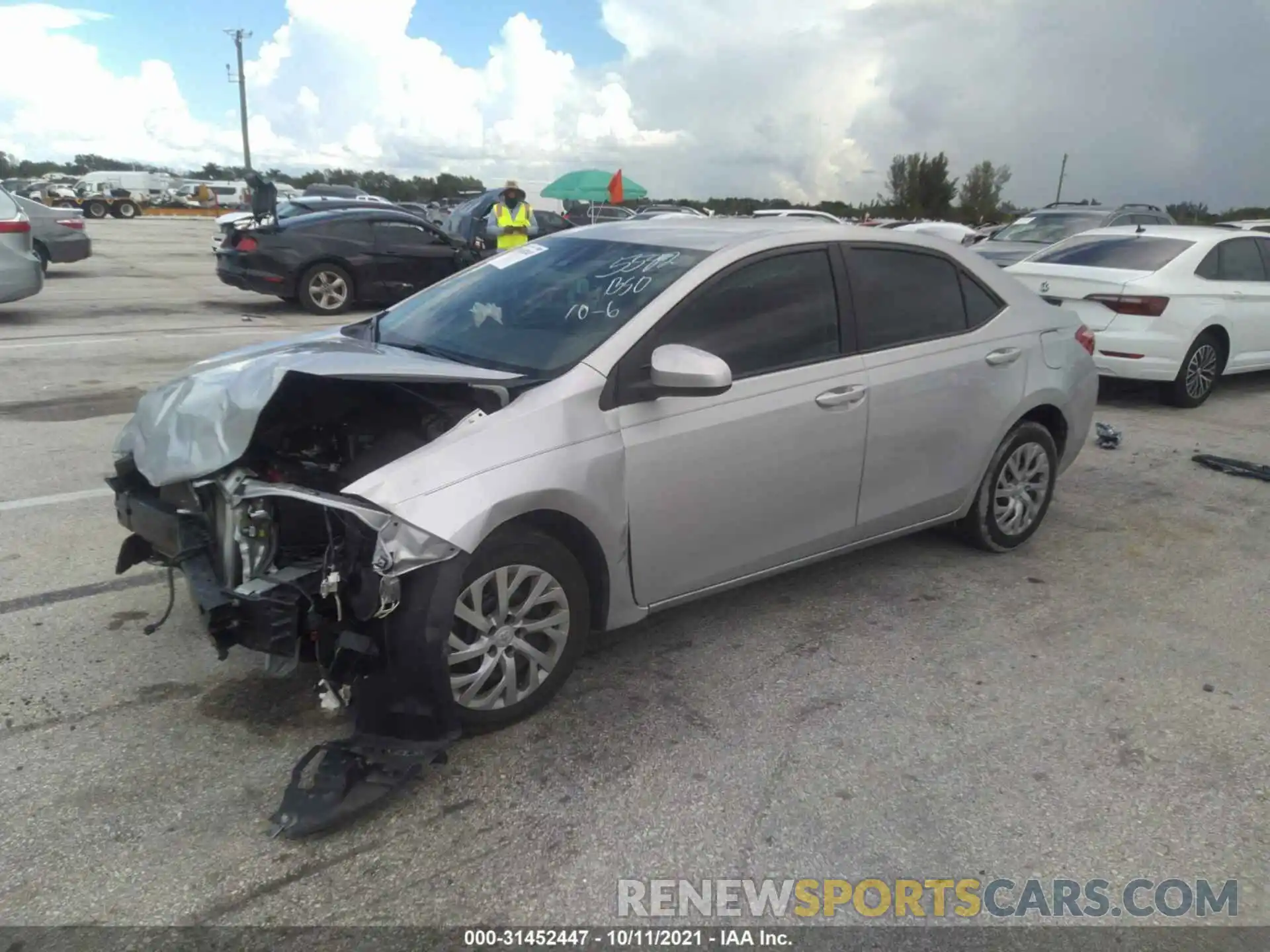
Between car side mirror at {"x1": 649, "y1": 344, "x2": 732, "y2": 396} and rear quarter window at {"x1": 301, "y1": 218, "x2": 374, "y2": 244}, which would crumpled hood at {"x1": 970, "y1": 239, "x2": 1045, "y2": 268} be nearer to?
rear quarter window at {"x1": 301, "y1": 218, "x2": 374, "y2": 244}

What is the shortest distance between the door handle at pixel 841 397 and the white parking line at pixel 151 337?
7.33 m

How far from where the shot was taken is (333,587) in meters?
2.89

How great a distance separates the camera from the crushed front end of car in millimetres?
2877

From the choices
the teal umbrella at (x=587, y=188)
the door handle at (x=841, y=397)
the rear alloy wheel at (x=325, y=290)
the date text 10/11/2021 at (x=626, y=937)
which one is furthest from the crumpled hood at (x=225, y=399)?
the teal umbrella at (x=587, y=188)

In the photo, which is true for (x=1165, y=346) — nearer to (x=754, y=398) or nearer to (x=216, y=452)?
(x=754, y=398)

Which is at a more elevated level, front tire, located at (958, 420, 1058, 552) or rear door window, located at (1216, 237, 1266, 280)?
rear door window, located at (1216, 237, 1266, 280)

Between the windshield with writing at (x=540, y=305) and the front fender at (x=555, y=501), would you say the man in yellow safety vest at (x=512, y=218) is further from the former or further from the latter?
the front fender at (x=555, y=501)

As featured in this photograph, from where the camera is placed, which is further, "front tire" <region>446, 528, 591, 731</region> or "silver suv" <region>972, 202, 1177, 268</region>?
"silver suv" <region>972, 202, 1177, 268</region>

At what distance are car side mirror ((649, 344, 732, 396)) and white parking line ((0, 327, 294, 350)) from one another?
7460mm

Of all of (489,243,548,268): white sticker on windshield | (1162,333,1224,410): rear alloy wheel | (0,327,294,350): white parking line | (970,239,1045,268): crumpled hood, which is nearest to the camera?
(489,243,548,268): white sticker on windshield

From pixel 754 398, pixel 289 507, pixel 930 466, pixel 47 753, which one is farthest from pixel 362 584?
pixel 930 466

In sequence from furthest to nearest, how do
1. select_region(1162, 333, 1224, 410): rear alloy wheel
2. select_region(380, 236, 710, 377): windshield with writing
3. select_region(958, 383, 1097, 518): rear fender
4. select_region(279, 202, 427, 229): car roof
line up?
select_region(279, 202, 427, 229): car roof, select_region(1162, 333, 1224, 410): rear alloy wheel, select_region(958, 383, 1097, 518): rear fender, select_region(380, 236, 710, 377): windshield with writing

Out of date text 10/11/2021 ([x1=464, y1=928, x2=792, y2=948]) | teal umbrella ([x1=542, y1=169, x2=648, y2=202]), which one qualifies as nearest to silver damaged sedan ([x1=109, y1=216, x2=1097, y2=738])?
date text 10/11/2021 ([x1=464, y1=928, x2=792, y2=948])

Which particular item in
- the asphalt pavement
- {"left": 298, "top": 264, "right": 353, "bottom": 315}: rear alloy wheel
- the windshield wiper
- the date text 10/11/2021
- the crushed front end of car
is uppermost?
the windshield wiper
